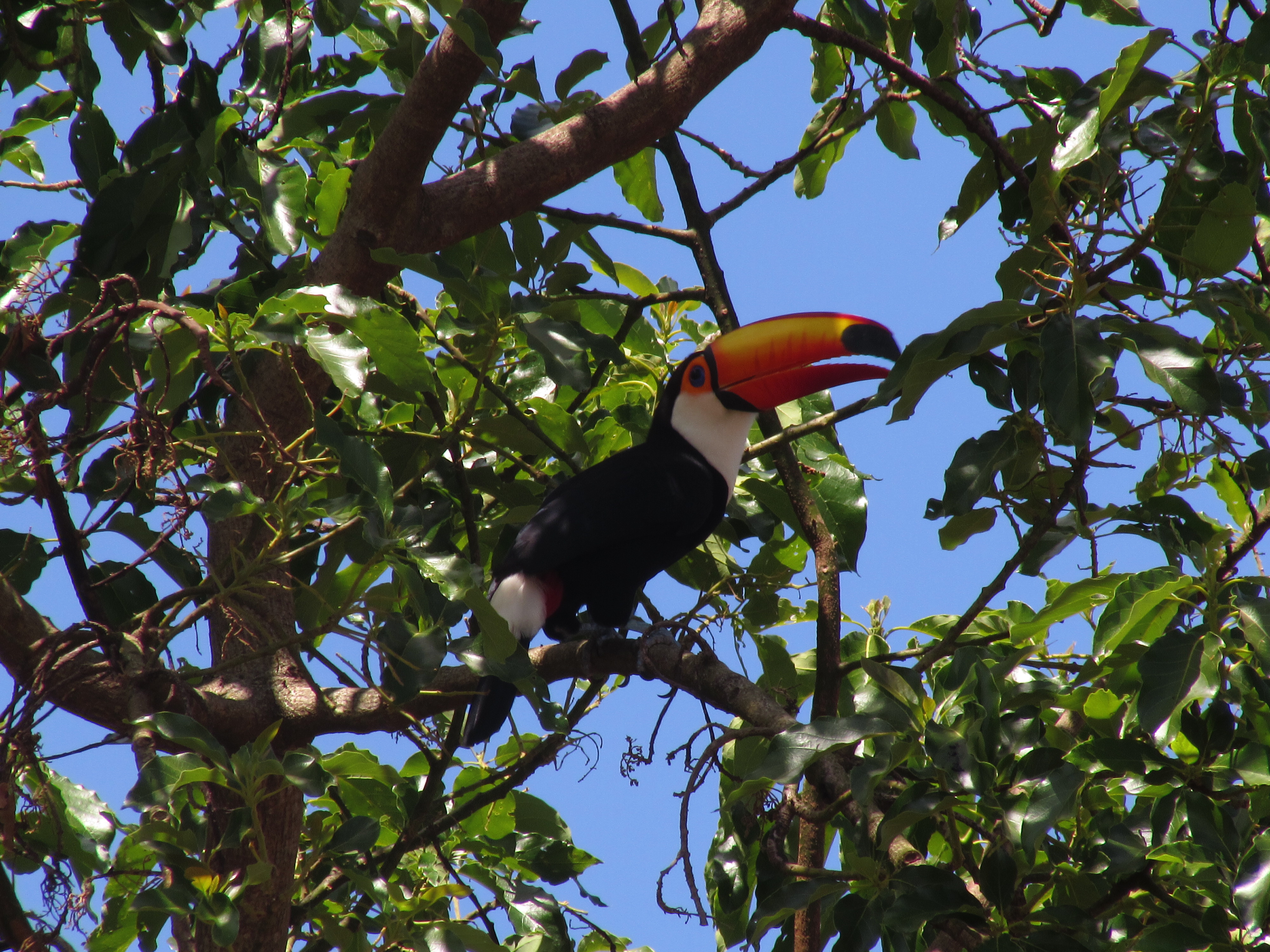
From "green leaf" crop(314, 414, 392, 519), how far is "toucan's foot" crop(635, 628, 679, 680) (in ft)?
4.34

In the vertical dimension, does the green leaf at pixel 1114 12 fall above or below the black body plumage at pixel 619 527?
above

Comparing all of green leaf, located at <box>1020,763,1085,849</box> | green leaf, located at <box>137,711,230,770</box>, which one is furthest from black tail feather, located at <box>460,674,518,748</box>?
green leaf, located at <box>1020,763,1085,849</box>

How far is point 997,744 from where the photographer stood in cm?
249

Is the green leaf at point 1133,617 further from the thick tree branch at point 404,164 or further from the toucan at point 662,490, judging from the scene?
the thick tree branch at point 404,164

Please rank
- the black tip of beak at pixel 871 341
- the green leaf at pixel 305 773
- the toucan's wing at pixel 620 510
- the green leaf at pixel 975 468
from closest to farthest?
the green leaf at pixel 305 773 → the green leaf at pixel 975 468 → the toucan's wing at pixel 620 510 → the black tip of beak at pixel 871 341

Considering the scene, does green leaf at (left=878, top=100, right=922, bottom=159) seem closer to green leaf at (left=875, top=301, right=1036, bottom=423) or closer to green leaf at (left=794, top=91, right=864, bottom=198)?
green leaf at (left=794, top=91, right=864, bottom=198)

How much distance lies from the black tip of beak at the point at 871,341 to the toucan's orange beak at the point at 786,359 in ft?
0.68

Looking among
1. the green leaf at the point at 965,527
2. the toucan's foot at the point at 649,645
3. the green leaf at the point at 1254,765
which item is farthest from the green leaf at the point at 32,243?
the green leaf at the point at 1254,765

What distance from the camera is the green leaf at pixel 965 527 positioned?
3.28 meters

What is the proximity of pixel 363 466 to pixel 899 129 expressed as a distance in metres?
2.76

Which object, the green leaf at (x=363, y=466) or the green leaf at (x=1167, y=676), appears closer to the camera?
the green leaf at (x=1167, y=676)

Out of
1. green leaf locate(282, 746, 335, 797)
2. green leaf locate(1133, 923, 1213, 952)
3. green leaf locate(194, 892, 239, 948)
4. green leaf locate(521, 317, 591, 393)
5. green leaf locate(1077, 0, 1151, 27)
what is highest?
green leaf locate(1077, 0, 1151, 27)

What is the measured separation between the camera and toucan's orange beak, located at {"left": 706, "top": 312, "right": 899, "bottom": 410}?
4.81 metres

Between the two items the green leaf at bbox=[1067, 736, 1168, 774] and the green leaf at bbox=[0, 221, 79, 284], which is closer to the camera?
the green leaf at bbox=[1067, 736, 1168, 774]
